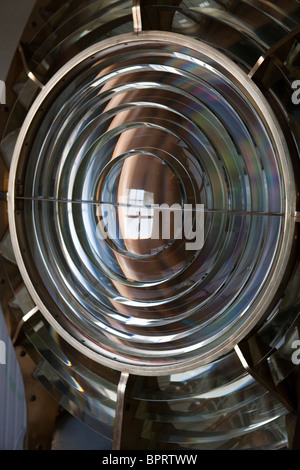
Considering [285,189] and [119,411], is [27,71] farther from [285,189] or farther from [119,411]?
[119,411]

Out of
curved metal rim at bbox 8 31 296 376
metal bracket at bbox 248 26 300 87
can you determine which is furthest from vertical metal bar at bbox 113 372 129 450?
metal bracket at bbox 248 26 300 87

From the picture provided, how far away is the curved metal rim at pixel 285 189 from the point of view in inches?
49.9

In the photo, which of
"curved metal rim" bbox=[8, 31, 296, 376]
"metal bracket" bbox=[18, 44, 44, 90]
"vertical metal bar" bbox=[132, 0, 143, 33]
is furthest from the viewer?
"metal bracket" bbox=[18, 44, 44, 90]

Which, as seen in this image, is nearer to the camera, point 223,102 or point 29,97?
point 223,102

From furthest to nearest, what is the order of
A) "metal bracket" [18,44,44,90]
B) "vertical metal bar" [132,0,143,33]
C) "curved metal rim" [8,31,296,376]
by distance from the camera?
"metal bracket" [18,44,44,90] < "vertical metal bar" [132,0,143,33] < "curved metal rim" [8,31,296,376]

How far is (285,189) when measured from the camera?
1.27m

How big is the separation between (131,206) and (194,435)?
58cm

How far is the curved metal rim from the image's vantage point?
127cm

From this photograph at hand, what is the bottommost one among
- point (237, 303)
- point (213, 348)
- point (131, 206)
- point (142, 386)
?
point (142, 386)

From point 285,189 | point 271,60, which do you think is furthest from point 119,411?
point 271,60

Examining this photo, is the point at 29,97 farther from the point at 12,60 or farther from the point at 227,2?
the point at 227,2

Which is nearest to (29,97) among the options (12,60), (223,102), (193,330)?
(12,60)

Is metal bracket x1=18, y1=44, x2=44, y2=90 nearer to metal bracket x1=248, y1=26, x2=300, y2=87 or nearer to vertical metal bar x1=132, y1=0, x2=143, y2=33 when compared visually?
vertical metal bar x1=132, y1=0, x2=143, y2=33

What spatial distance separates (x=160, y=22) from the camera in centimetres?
143
